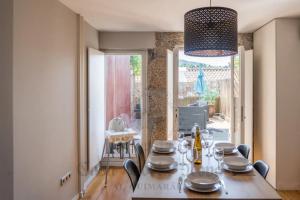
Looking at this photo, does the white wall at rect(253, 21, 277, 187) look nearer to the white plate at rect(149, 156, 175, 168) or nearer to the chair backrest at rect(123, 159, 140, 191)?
the white plate at rect(149, 156, 175, 168)

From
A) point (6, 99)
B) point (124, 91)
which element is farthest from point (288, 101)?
point (6, 99)

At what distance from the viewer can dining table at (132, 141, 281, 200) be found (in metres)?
1.71

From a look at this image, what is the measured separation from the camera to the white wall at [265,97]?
12.4 feet

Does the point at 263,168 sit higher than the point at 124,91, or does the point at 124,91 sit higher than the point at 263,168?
the point at 124,91

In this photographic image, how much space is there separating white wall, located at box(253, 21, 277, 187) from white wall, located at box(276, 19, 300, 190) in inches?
3.0

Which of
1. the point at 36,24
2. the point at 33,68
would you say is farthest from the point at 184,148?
the point at 36,24

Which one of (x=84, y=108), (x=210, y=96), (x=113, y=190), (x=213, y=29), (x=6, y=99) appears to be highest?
(x=213, y=29)

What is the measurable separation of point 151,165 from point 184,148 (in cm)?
45

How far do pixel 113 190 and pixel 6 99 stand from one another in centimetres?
224

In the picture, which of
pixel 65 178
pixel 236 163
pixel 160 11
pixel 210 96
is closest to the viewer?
pixel 236 163

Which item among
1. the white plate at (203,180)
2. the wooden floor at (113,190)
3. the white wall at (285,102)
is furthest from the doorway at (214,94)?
the white plate at (203,180)

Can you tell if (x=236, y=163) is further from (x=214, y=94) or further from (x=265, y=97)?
(x=214, y=94)

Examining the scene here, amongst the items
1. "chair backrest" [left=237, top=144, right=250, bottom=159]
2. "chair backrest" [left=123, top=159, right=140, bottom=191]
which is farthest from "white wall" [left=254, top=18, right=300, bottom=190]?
"chair backrest" [left=123, top=159, right=140, bottom=191]

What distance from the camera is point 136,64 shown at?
4.78 metres
